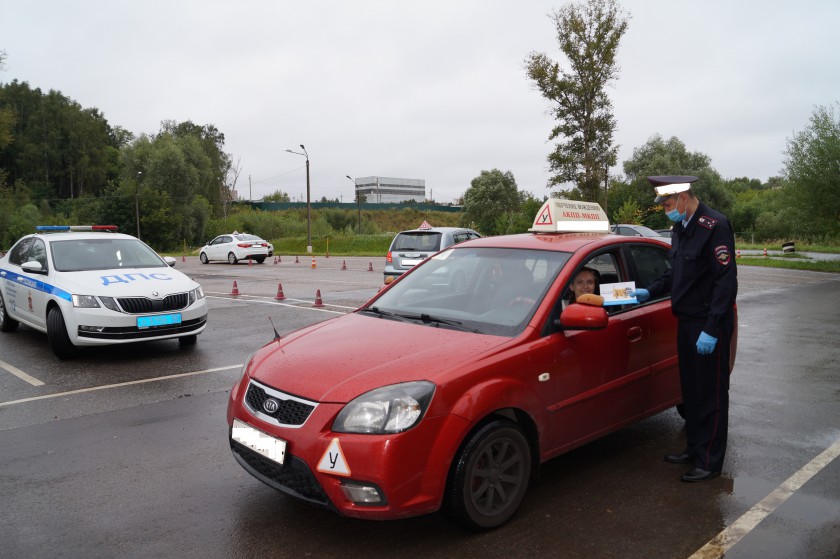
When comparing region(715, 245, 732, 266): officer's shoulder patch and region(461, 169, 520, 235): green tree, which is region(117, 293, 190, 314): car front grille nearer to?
region(715, 245, 732, 266): officer's shoulder patch

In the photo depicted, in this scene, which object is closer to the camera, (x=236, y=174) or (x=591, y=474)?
(x=591, y=474)

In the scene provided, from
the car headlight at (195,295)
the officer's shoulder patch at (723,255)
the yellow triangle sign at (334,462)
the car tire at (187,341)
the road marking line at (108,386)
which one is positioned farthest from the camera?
the car tire at (187,341)

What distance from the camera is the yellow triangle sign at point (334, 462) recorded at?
304 centimetres

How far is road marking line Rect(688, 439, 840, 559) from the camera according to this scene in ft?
10.6

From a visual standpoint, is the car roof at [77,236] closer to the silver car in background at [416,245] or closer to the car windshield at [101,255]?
the car windshield at [101,255]

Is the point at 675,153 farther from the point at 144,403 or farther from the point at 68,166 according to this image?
the point at 68,166

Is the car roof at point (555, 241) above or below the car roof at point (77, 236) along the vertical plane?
below

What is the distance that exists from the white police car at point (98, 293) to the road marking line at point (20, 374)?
50 centimetres

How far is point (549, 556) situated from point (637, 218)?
43.3m

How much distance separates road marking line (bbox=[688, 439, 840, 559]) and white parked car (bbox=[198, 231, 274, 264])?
29.5 meters

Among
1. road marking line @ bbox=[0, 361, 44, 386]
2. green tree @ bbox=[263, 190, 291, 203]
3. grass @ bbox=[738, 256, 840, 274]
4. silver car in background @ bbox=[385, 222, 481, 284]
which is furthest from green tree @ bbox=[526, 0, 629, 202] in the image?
green tree @ bbox=[263, 190, 291, 203]

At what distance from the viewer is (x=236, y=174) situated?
86875mm

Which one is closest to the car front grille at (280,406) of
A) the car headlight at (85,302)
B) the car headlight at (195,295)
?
the car headlight at (85,302)

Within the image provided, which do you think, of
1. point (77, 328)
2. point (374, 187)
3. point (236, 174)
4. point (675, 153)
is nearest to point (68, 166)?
point (236, 174)
